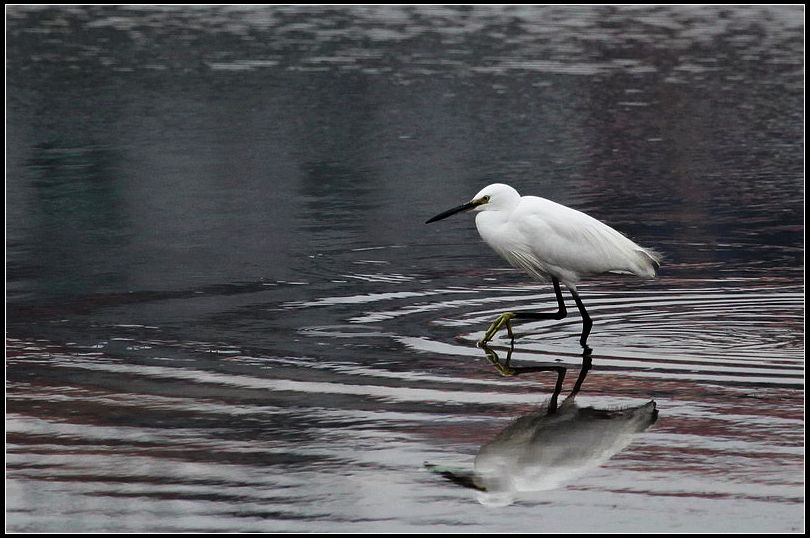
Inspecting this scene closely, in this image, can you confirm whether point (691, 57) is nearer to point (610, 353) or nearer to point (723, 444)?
point (610, 353)

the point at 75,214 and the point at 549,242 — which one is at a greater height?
the point at 549,242

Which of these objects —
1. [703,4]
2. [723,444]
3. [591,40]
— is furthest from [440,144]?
[703,4]

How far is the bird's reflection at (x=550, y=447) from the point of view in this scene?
732cm

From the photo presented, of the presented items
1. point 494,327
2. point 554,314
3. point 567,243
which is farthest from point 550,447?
point 554,314

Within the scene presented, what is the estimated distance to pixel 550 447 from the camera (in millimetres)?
7926

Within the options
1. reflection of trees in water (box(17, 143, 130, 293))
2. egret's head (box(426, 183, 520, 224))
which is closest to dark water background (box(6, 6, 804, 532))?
reflection of trees in water (box(17, 143, 130, 293))

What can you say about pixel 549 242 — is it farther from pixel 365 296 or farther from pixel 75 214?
pixel 75 214

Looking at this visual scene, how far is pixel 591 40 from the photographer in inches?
1503

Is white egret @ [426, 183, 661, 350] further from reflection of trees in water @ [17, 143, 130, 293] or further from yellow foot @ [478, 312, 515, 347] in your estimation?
reflection of trees in water @ [17, 143, 130, 293]

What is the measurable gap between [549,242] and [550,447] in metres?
3.05

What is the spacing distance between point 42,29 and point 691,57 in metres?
15.6

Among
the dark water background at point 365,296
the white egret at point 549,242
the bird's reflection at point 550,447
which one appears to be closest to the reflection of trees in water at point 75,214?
the dark water background at point 365,296

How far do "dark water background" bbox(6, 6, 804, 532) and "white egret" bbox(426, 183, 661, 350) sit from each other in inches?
17.7

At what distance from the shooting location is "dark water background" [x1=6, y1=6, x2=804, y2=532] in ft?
23.9
